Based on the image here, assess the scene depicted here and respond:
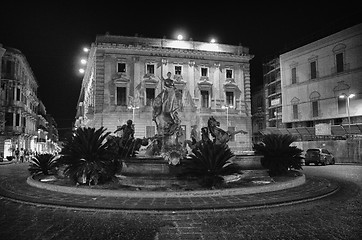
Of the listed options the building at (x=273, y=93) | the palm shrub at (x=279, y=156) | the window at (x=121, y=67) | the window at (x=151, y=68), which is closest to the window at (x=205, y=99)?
the window at (x=151, y=68)

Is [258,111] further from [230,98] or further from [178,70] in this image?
[178,70]

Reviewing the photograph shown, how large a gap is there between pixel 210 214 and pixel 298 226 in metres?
1.80

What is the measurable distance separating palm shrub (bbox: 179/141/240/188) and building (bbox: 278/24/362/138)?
22.8 meters

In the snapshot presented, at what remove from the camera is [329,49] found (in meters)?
33.3

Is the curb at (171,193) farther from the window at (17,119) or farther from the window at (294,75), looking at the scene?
the window at (17,119)

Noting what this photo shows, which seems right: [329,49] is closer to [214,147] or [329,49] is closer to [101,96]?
[101,96]

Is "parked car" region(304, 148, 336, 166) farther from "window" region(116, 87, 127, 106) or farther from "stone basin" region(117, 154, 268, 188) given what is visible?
"window" region(116, 87, 127, 106)

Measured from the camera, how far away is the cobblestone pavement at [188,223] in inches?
195

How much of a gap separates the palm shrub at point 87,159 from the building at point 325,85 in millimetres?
24721

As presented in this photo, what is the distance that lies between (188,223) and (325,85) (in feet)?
107

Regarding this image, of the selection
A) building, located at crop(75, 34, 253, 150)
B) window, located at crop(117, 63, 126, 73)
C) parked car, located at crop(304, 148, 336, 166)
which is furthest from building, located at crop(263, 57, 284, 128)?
window, located at crop(117, 63, 126, 73)

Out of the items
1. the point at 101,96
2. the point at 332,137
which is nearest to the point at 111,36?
the point at 101,96

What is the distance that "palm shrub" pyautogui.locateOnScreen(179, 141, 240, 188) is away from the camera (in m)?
8.81

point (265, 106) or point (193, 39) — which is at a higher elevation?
point (193, 39)
